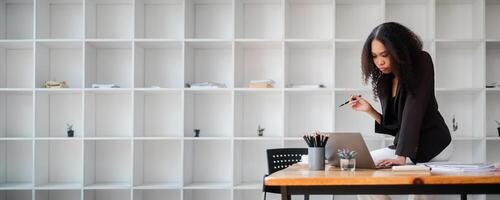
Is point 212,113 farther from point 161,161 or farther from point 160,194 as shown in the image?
point 160,194

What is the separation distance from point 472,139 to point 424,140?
218cm

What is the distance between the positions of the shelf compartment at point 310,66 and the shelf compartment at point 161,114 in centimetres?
114

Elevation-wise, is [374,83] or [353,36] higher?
[353,36]

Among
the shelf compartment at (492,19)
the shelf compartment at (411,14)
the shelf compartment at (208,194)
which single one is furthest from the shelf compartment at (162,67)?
the shelf compartment at (492,19)

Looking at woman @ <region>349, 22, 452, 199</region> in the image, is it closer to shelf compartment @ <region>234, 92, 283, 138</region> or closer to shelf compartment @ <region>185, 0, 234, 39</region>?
shelf compartment @ <region>234, 92, 283, 138</region>

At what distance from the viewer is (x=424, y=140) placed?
2.62 m

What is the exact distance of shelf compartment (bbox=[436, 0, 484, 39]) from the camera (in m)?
4.89

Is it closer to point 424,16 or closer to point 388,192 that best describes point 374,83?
point 388,192

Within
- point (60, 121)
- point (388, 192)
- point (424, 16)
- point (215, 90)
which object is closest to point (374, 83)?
point (388, 192)

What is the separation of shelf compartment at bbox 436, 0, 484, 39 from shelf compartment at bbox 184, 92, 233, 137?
7.02ft

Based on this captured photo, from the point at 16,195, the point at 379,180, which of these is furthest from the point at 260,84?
the point at 379,180

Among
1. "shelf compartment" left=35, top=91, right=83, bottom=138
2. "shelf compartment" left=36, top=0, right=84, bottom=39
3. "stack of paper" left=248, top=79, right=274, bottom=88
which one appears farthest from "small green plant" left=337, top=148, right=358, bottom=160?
"shelf compartment" left=36, top=0, right=84, bottom=39

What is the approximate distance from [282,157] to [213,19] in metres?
1.82

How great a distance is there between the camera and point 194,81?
506cm
